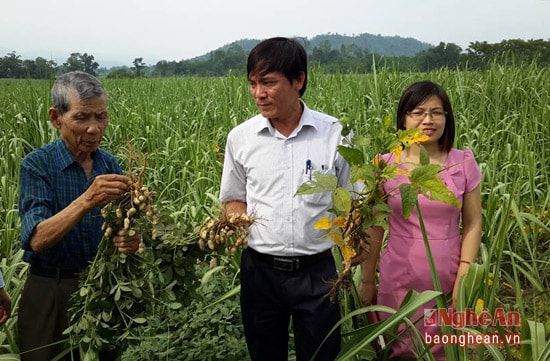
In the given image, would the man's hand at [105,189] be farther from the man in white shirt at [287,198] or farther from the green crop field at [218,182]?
the man in white shirt at [287,198]

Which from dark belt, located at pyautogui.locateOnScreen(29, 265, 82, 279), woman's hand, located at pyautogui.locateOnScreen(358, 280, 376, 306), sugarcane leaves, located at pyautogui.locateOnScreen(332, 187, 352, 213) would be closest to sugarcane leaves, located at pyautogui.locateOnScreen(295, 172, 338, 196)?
sugarcane leaves, located at pyautogui.locateOnScreen(332, 187, 352, 213)

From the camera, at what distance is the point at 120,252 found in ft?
4.39

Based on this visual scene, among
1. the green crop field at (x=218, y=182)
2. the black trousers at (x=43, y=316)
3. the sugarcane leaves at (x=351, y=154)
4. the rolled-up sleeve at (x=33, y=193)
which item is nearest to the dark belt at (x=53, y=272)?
the black trousers at (x=43, y=316)

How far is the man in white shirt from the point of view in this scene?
151cm

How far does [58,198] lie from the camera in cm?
143

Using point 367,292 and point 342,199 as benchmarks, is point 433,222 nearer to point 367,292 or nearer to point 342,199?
point 367,292

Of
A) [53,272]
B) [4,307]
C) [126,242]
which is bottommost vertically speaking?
[4,307]

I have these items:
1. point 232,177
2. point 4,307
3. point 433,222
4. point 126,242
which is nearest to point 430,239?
point 433,222

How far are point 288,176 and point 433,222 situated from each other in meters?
0.52

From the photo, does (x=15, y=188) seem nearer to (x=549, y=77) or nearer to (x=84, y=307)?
(x=84, y=307)

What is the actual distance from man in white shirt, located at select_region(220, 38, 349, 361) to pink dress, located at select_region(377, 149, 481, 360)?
0.25 meters

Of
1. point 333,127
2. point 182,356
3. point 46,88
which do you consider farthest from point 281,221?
point 46,88

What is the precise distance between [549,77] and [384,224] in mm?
4130

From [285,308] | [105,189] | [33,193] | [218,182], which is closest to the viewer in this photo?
[105,189]
